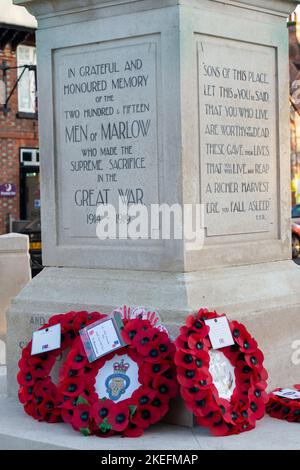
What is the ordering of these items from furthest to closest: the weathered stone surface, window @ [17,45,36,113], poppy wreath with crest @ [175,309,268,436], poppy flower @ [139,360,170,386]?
window @ [17,45,36,113]
the weathered stone surface
poppy flower @ [139,360,170,386]
poppy wreath with crest @ [175,309,268,436]

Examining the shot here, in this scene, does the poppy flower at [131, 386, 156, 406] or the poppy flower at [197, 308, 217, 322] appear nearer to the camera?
the poppy flower at [131, 386, 156, 406]

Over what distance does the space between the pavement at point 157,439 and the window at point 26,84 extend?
24803mm

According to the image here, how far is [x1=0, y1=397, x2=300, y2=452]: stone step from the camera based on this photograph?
4.53 m

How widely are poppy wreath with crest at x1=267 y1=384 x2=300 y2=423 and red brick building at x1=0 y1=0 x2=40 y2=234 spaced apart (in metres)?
23.8

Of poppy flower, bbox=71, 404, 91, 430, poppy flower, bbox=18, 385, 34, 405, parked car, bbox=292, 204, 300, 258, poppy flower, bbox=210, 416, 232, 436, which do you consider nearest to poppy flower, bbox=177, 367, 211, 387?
poppy flower, bbox=210, 416, 232, 436

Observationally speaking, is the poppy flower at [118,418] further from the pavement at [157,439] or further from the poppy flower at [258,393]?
the poppy flower at [258,393]

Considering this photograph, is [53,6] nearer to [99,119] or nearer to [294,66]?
[99,119]

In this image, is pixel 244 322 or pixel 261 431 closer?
pixel 261 431

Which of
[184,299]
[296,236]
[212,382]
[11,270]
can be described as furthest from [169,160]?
[296,236]

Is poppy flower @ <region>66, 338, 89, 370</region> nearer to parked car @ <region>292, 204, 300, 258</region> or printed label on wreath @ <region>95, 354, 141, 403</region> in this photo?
printed label on wreath @ <region>95, 354, 141, 403</region>

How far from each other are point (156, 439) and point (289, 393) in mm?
969

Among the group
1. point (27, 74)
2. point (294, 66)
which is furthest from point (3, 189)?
point (294, 66)

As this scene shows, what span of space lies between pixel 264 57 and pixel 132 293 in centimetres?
168

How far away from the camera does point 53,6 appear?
5742 millimetres
